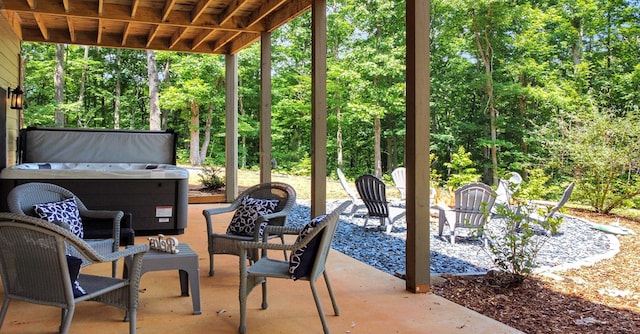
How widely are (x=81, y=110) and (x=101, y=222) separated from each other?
13204 millimetres

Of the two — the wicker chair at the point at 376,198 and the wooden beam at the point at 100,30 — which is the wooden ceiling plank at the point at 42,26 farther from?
the wicker chair at the point at 376,198

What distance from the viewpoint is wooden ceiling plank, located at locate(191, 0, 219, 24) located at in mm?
6004

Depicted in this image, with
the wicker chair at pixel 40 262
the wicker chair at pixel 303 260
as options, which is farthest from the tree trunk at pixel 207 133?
the wicker chair at pixel 40 262

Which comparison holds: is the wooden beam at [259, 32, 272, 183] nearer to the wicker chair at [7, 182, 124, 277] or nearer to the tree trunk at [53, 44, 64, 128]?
the wicker chair at [7, 182, 124, 277]

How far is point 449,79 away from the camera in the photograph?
15.6 metres

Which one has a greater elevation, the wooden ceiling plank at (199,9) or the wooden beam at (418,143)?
the wooden ceiling plank at (199,9)

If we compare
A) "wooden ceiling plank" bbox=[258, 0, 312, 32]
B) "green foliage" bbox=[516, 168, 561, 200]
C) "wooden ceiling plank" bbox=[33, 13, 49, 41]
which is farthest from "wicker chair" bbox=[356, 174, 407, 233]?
"wooden ceiling plank" bbox=[33, 13, 49, 41]

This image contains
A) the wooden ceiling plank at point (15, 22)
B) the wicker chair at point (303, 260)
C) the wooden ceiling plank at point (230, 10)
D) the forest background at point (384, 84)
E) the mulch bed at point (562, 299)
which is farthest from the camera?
the forest background at point (384, 84)

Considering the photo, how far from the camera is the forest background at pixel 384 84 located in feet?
44.9

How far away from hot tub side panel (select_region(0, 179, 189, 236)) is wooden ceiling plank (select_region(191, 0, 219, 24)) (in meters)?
2.12

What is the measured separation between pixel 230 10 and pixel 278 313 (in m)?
4.37

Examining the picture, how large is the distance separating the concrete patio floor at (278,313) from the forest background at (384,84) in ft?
32.5

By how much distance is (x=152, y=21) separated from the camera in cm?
656

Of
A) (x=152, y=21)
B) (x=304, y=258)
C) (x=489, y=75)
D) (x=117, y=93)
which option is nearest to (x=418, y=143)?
(x=304, y=258)
